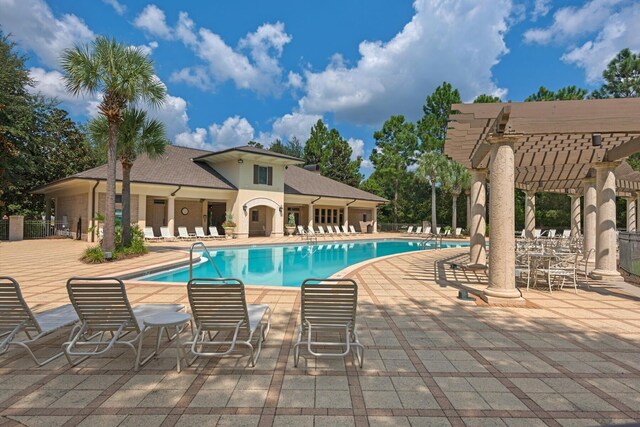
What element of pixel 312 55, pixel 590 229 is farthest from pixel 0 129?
pixel 590 229

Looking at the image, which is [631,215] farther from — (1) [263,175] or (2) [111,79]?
(2) [111,79]

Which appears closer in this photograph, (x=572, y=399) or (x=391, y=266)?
(x=572, y=399)

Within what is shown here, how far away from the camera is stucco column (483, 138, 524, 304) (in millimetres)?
6520

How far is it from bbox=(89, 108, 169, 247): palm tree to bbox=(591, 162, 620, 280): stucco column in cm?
1504

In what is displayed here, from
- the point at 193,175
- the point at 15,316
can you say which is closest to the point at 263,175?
the point at 193,175

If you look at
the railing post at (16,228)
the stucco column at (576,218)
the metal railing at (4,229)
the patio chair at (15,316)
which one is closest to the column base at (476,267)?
the stucco column at (576,218)

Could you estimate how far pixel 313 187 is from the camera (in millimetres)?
30516

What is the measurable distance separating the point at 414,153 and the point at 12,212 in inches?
1487

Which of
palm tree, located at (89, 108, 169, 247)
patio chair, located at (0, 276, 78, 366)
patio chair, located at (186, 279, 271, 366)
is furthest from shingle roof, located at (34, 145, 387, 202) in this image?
patio chair, located at (186, 279, 271, 366)

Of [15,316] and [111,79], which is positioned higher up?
[111,79]

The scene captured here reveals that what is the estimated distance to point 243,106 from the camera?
4525 cm

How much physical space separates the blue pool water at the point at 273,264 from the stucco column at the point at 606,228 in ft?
24.8

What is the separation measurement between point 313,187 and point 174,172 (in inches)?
464

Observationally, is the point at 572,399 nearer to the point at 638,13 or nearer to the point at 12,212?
the point at 638,13
